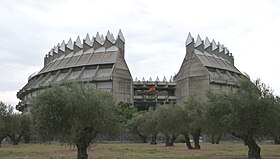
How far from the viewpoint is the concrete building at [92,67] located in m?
108

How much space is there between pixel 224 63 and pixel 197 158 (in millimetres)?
104853

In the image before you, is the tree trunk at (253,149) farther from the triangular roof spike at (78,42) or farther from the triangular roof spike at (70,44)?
the triangular roof spike at (70,44)

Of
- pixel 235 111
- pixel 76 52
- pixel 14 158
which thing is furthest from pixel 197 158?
pixel 76 52

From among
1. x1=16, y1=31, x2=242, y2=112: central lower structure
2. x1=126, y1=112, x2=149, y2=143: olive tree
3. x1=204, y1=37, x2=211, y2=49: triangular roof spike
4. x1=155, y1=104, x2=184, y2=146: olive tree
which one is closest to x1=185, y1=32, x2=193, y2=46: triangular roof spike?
x1=16, y1=31, x2=242, y2=112: central lower structure

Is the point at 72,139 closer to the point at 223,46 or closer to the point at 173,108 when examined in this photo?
the point at 173,108

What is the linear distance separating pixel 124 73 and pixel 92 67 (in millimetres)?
11627

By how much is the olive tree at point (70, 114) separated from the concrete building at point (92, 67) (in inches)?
3080

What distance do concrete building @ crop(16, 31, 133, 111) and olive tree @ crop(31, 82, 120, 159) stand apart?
78.2 m

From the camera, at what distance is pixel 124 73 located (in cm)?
11181

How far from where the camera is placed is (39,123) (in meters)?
24.2

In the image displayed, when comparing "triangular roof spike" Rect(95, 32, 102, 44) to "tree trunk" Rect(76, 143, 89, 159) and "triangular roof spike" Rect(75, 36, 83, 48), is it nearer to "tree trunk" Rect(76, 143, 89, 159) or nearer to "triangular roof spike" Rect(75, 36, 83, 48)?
"triangular roof spike" Rect(75, 36, 83, 48)

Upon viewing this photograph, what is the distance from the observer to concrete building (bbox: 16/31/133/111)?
108 metres

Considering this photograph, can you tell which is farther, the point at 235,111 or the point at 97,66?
the point at 97,66

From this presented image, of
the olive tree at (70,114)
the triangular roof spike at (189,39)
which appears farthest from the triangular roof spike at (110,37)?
the olive tree at (70,114)
